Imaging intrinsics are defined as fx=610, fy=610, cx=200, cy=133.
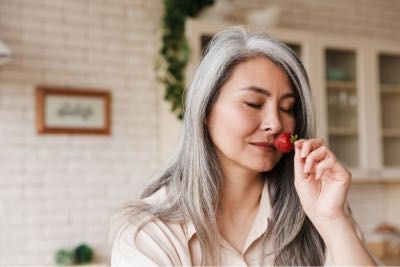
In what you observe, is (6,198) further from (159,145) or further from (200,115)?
(200,115)

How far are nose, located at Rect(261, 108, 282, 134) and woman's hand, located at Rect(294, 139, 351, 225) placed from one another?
0.08 metres

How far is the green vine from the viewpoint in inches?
149

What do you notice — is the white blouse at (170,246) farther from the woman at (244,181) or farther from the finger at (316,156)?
the finger at (316,156)

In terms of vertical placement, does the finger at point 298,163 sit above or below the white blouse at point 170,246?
above

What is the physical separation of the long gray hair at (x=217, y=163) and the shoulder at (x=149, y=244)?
0.20ft

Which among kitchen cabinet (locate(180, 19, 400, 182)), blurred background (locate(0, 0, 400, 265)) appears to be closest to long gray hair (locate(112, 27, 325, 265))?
blurred background (locate(0, 0, 400, 265))

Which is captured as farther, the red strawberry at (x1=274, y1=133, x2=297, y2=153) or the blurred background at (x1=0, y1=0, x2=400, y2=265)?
the blurred background at (x1=0, y1=0, x2=400, y2=265)

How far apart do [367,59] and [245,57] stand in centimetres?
297

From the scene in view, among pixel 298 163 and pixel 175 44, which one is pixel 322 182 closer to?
pixel 298 163

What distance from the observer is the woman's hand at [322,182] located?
156 cm

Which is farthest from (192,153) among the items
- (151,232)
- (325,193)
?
(325,193)

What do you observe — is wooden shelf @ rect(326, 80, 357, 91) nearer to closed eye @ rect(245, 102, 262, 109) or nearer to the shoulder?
closed eye @ rect(245, 102, 262, 109)

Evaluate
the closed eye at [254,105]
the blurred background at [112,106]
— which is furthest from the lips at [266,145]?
the blurred background at [112,106]

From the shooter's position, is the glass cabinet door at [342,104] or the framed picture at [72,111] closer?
the framed picture at [72,111]
